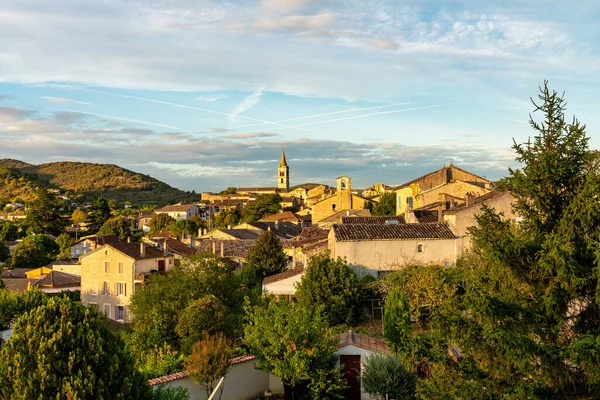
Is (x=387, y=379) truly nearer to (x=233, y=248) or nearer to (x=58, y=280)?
(x=233, y=248)

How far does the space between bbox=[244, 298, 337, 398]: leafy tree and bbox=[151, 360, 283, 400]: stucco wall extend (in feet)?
3.30

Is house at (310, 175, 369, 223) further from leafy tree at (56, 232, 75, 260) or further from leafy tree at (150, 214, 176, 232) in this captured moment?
leafy tree at (56, 232, 75, 260)

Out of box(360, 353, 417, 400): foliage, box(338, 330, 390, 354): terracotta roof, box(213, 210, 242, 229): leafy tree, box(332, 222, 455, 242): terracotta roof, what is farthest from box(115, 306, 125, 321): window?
box(213, 210, 242, 229): leafy tree

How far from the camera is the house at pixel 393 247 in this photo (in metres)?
31.8

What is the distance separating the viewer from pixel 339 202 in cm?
7400

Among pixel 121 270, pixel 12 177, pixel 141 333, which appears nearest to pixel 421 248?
pixel 141 333

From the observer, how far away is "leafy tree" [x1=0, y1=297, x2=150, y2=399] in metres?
10.6

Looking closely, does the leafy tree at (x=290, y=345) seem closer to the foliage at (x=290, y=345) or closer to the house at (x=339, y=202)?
the foliage at (x=290, y=345)

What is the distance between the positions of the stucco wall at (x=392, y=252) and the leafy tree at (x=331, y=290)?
337 centimetres

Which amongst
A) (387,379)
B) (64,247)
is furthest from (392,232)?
(64,247)

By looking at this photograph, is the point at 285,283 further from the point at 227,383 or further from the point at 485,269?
the point at 485,269

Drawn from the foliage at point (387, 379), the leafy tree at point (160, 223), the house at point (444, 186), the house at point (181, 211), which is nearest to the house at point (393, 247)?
the house at point (444, 186)

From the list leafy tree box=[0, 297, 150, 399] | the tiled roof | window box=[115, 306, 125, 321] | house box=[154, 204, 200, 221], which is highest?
house box=[154, 204, 200, 221]

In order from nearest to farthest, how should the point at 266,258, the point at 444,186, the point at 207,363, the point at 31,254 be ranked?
the point at 207,363, the point at 266,258, the point at 444,186, the point at 31,254
